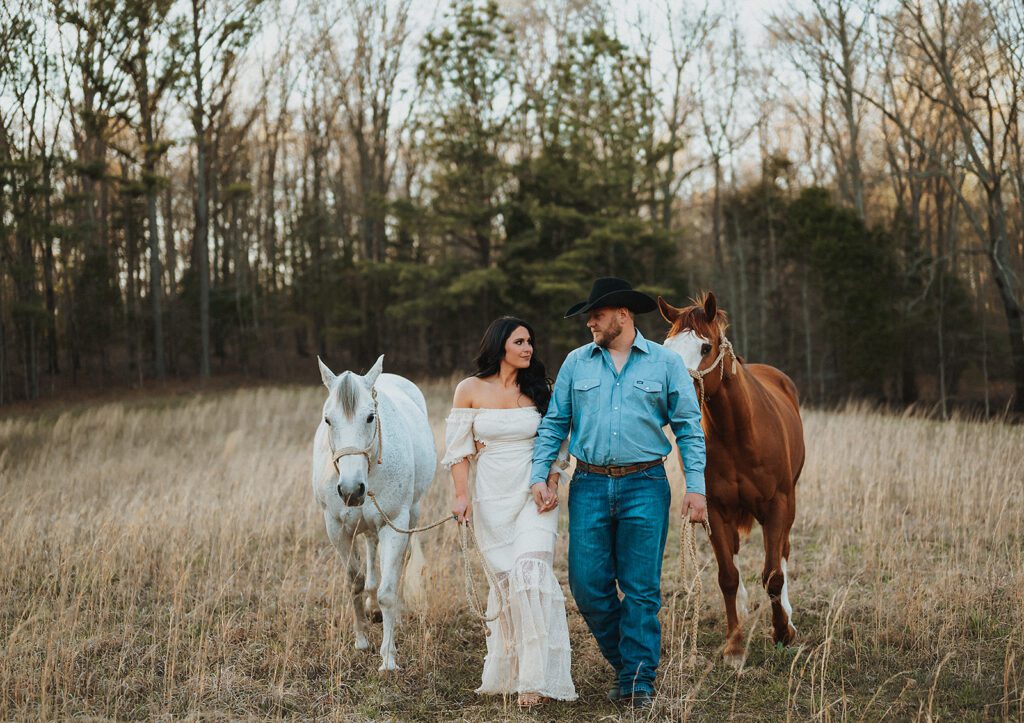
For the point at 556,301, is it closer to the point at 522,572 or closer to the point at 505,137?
the point at 505,137

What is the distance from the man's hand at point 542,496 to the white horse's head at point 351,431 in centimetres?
88

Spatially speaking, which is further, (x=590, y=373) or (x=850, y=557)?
(x=850, y=557)

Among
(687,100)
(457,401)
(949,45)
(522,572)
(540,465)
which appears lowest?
(522,572)

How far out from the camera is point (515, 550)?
394 cm

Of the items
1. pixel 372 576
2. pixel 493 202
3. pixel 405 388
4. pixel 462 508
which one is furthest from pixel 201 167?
pixel 462 508

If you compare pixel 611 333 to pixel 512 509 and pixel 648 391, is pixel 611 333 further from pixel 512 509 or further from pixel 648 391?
pixel 512 509

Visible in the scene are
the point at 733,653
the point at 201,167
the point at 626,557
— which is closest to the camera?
the point at 626,557

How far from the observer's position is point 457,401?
4164mm

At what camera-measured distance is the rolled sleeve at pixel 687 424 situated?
378 centimetres

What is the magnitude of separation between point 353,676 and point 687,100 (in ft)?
78.8

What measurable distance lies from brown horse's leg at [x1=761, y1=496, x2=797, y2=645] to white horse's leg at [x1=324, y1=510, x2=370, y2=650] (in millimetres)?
2420

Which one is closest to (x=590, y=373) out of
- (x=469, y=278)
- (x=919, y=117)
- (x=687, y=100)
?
(x=469, y=278)

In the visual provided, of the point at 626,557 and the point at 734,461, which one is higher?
the point at 734,461

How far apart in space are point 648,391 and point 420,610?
239cm
